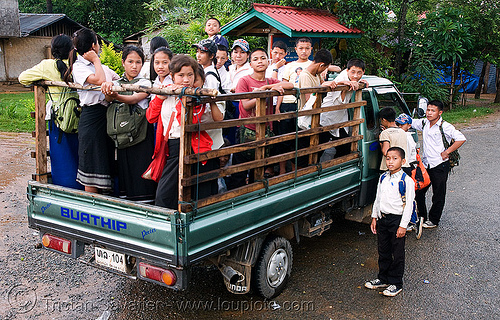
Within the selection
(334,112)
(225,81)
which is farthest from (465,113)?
(225,81)

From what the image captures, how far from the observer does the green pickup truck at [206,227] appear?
120 inches

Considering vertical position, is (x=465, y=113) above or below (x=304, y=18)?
below

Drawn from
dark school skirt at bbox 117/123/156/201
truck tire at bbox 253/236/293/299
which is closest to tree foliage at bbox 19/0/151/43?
dark school skirt at bbox 117/123/156/201

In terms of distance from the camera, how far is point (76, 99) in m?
3.90

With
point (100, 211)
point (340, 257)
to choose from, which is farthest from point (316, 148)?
point (100, 211)

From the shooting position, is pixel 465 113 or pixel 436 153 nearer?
pixel 436 153

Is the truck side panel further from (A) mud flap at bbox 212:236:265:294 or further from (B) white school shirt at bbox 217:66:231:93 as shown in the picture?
(B) white school shirt at bbox 217:66:231:93

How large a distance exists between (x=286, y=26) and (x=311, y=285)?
601 cm

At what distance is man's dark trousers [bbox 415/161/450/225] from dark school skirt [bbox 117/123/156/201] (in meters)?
3.57

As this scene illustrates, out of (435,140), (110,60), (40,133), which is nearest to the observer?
(40,133)

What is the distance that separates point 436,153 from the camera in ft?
18.7

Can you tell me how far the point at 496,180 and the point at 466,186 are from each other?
0.77m

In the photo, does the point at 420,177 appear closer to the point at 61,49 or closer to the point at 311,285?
the point at 311,285

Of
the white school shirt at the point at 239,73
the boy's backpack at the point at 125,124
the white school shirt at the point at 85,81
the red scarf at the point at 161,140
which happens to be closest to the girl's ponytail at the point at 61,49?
the white school shirt at the point at 85,81
